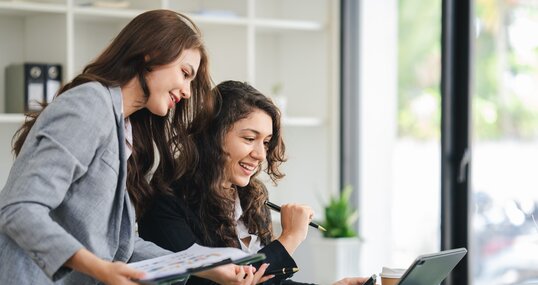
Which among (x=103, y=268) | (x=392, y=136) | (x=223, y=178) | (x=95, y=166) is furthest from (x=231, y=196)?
(x=392, y=136)

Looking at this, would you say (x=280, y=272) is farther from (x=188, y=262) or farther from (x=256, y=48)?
(x=256, y=48)

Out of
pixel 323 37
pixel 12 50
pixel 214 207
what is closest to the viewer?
pixel 214 207

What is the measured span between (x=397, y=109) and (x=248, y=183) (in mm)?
2264

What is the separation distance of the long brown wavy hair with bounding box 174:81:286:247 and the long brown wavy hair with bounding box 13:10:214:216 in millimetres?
50

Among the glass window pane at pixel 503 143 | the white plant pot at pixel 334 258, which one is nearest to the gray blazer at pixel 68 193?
the white plant pot at pixel 334 258

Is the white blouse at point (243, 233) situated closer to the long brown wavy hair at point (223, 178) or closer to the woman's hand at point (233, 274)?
the long brown wavy hair at point (223, 178)

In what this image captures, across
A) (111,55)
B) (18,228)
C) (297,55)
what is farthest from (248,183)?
(297,55)

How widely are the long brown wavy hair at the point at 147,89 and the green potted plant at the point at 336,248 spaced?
1.79 m

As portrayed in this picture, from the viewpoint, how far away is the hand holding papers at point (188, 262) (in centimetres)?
159

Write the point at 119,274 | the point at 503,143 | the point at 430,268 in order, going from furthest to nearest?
the point at 503,143 → the point at 430,268 → the point at 119,274

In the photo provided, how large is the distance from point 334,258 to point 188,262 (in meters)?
2.36

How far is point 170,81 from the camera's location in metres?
1.94

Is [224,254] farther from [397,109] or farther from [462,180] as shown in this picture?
[397,109]

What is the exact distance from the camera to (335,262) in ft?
13.0
